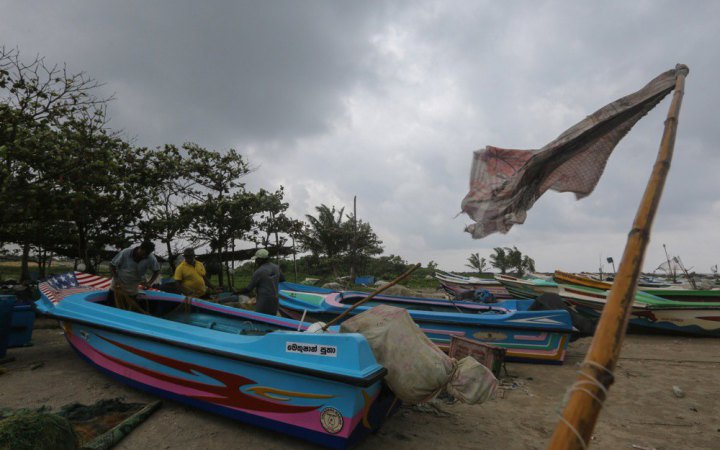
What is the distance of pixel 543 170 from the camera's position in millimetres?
2400

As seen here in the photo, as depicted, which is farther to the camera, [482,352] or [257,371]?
[482,352]

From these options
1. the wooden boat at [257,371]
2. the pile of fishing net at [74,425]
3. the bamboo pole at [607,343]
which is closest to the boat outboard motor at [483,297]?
the wooden boat at [257,371]

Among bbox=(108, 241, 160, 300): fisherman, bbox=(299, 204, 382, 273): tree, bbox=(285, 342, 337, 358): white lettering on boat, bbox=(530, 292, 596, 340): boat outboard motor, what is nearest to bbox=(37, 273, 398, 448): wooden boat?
bbox=(285, 342, 337, 358): white lettering on boat

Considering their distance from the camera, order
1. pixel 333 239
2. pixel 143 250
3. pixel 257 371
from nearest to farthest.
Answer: pixel 257 371 < pixel 143 250 < pixel 333 239

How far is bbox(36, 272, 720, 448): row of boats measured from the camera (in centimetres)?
297

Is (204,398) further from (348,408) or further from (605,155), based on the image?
(605,155)

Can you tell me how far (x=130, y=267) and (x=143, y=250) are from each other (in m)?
0.37

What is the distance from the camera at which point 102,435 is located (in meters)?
3.06

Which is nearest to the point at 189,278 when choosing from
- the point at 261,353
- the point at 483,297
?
the point at 261,353

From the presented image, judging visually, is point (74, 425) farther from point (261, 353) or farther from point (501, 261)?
point (501, 261)

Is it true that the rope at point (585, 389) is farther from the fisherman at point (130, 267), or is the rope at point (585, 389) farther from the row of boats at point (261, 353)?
the fisherman at point (130, 267)

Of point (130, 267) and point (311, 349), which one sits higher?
point (130, 267)

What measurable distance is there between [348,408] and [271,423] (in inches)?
31.9

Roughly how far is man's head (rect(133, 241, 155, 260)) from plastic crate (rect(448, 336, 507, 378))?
461 cm
